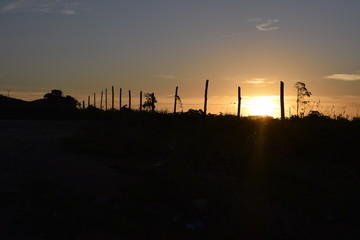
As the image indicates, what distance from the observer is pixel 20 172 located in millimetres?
8641

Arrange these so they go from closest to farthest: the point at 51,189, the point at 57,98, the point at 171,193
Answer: the point at 171,193 < the point at 51,189 < the point at 57,98

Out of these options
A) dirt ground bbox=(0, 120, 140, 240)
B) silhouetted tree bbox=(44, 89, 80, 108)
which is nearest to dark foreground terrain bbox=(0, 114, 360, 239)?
dirt ground bbox=(0, 120, 140, 240)

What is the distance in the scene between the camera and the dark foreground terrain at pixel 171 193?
5.62 m

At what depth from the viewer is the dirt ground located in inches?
214

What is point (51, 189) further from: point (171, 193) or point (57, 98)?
point (57, 98)

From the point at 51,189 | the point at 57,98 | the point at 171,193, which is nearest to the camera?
the point at 171,193

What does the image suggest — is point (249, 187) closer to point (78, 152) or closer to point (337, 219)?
point (337, 219)

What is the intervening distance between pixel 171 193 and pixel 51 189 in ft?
6.74

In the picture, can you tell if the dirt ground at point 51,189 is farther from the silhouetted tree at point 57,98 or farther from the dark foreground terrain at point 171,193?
the silhouetted tree at point 57,98

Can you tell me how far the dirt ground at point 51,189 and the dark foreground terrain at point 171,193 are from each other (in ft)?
0.05

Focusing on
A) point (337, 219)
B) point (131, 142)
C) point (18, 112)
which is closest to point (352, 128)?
point (131, 142)

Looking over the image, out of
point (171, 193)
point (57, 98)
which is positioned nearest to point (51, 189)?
point (171, 193)

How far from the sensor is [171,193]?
6742mm

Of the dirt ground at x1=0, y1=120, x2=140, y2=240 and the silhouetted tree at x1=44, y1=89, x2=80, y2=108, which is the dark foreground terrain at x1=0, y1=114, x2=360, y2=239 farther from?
the silhouetted tree at x1=44, y1=89, x2=80, y2=108
